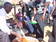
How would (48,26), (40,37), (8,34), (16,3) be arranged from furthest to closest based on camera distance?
(16,3), (48,26), (40,37), (8,34)

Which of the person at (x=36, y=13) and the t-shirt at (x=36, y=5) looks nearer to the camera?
the person at (x=36, y=13)

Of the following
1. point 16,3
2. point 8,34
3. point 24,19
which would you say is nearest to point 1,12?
point 8,34

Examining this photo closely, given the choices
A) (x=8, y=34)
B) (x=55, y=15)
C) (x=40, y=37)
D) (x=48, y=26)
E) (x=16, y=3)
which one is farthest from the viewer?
(x=16, y=3)

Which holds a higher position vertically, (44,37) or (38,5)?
(38,5)

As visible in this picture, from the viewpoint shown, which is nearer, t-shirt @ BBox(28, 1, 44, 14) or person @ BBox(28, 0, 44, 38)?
person @ BBox(28, 0, 44, 38)

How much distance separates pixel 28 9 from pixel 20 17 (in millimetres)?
340

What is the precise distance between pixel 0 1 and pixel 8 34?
287 cm

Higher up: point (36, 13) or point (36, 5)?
point (36, 5)

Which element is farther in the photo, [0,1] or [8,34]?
[0,1]

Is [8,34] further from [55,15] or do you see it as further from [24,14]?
[24,14]

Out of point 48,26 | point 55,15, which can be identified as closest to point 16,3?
point 48,26

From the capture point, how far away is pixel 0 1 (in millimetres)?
5547

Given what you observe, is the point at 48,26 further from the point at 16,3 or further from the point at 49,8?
the point at 16,3

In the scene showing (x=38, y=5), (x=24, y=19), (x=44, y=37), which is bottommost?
(x=44, y=37)
